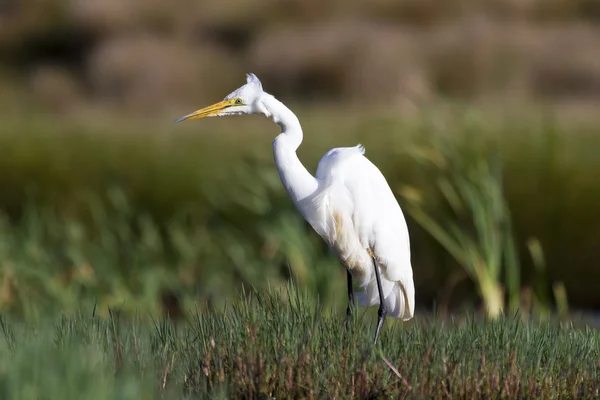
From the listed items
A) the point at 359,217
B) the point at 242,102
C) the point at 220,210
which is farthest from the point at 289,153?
the point at 220,210

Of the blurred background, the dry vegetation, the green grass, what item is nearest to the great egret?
the green grass

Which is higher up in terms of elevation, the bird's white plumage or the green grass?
the bird's white plumage

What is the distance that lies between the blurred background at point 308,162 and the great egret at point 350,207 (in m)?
0.42

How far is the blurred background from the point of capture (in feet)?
15.6

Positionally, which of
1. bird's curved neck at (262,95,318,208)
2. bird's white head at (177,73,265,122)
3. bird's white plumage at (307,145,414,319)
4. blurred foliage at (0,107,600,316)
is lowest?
blurred foliage at (0,107,600,316)

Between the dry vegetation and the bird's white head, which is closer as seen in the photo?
the bird's white head

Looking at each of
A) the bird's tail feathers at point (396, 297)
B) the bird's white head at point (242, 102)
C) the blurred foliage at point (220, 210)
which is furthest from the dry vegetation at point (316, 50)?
the bird's white head at point (242, 102)

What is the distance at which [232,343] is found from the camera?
2.55 metres

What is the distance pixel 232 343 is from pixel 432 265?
3.40 m

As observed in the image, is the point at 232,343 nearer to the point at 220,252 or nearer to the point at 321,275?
the point at 321,275

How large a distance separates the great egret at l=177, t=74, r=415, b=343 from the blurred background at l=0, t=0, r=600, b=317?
0.42 m

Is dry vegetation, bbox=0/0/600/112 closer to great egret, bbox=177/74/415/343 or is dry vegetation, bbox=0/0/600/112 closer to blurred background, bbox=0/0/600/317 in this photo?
blurred background, bbox=0/0/600/317

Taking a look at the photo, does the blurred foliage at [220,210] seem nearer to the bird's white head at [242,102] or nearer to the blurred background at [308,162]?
the blurred background at [308,162]

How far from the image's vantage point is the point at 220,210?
5.93m
